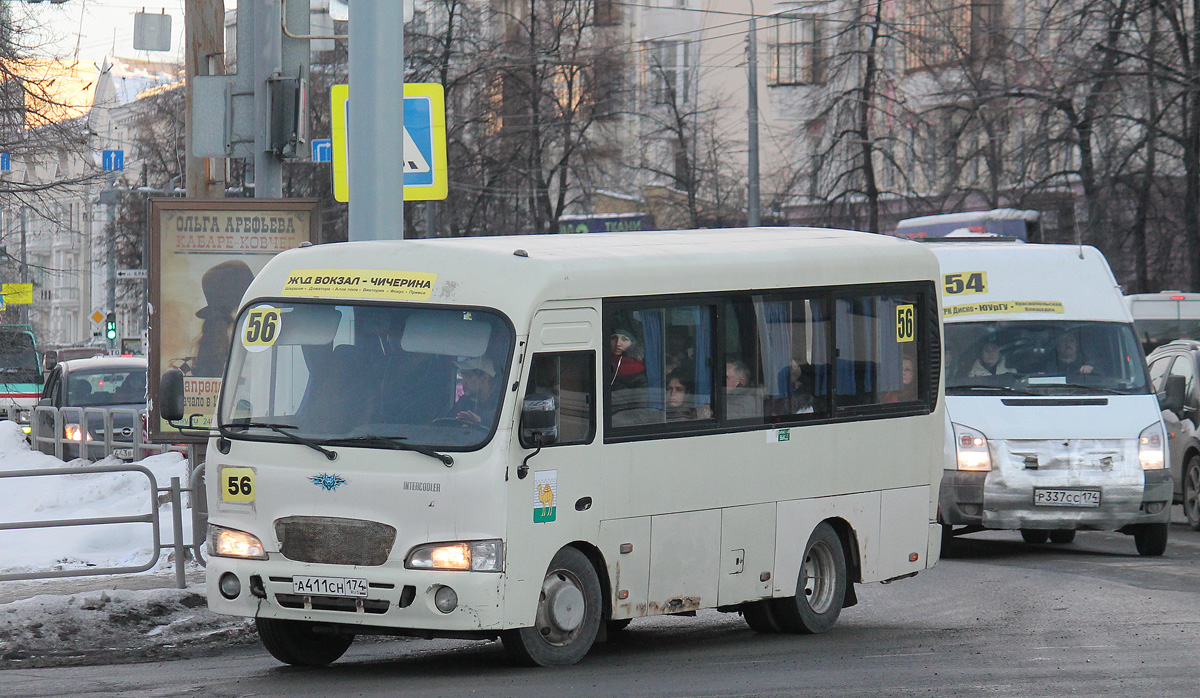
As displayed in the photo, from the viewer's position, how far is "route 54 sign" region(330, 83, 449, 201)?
11.9 m

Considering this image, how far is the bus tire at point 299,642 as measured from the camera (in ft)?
28.2

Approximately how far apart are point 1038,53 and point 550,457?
2609 centimetres

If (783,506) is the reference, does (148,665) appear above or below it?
below

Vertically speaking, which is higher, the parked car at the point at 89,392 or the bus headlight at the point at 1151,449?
the parked car at the point at 89,392

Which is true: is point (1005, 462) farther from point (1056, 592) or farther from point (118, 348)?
point (118, 348)

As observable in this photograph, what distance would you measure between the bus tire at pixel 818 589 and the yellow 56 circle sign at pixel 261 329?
3.42m

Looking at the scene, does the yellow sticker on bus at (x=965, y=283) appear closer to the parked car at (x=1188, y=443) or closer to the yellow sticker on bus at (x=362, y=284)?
the parked car at (x=1188, y=443)

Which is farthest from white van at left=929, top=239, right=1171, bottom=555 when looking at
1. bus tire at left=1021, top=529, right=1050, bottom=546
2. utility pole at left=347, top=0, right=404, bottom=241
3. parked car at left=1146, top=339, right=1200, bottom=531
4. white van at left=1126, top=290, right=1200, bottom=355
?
white van at left=1126, top=290, right=1200, bottom=355

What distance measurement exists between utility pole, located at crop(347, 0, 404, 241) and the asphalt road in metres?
2.89

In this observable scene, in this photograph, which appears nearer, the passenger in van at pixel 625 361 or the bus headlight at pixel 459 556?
the bus headlight at pixel 459 556

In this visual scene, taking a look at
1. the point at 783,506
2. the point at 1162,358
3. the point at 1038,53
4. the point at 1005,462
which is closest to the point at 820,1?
the point at 1038,53

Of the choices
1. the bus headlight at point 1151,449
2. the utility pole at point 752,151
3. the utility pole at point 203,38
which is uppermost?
the utility pole at point 752,151

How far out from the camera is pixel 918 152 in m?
35.6

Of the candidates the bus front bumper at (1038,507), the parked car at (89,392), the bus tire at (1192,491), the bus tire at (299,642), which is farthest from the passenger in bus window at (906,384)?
the parked car at (89,392)
